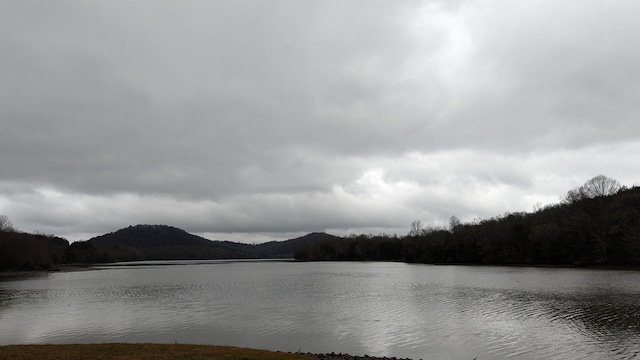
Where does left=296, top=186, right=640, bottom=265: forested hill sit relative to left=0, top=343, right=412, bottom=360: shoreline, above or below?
above

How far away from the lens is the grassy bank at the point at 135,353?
17.4 metres

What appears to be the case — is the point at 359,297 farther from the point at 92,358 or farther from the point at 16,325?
the point at 92,358

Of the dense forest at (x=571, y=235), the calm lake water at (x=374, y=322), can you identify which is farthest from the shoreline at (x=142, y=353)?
the dense forest at (x=571, y=235)

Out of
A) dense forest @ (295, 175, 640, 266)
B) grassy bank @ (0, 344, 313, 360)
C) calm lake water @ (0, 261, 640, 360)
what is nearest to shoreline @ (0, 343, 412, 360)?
grassy bank @ (0, 344, 313, 360)

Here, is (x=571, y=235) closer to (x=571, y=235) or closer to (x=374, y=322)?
(x=571, y=235)

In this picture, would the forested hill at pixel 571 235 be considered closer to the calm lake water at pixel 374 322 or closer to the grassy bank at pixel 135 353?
the calm lake water at pixel 374 322

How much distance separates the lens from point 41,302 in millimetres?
46656

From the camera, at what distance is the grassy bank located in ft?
57.1

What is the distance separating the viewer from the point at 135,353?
734 inches

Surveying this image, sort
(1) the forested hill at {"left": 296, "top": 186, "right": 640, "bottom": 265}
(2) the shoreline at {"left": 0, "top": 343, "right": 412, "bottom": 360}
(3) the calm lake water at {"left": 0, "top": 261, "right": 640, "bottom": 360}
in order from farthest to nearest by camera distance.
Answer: (1) the forested hill at {"left": 296, "top": 186, "right": 640, "bottom": 265}, (3) the calm lake water at {"left": 0, "top": 261, "right": 640, "bottom": 360}, (2) the shoreline at {"left": 0, "top": 343, "right": 412, "bottom": 360}

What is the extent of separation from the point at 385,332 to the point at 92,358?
1696 centimetres

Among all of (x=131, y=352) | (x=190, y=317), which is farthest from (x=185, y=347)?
(x=190, y=317)

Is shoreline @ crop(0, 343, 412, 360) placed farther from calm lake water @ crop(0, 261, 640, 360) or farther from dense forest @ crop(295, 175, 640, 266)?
dense forest @ crop(295, 175, 640, 266)

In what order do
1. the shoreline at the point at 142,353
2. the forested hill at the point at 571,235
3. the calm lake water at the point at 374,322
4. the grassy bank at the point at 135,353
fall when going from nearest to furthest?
the grassy bank at the point at 135,353
the shoreline at the point at 142,353
the calm lake water at the point at 374,322
the forested hill at the point at 571,235
